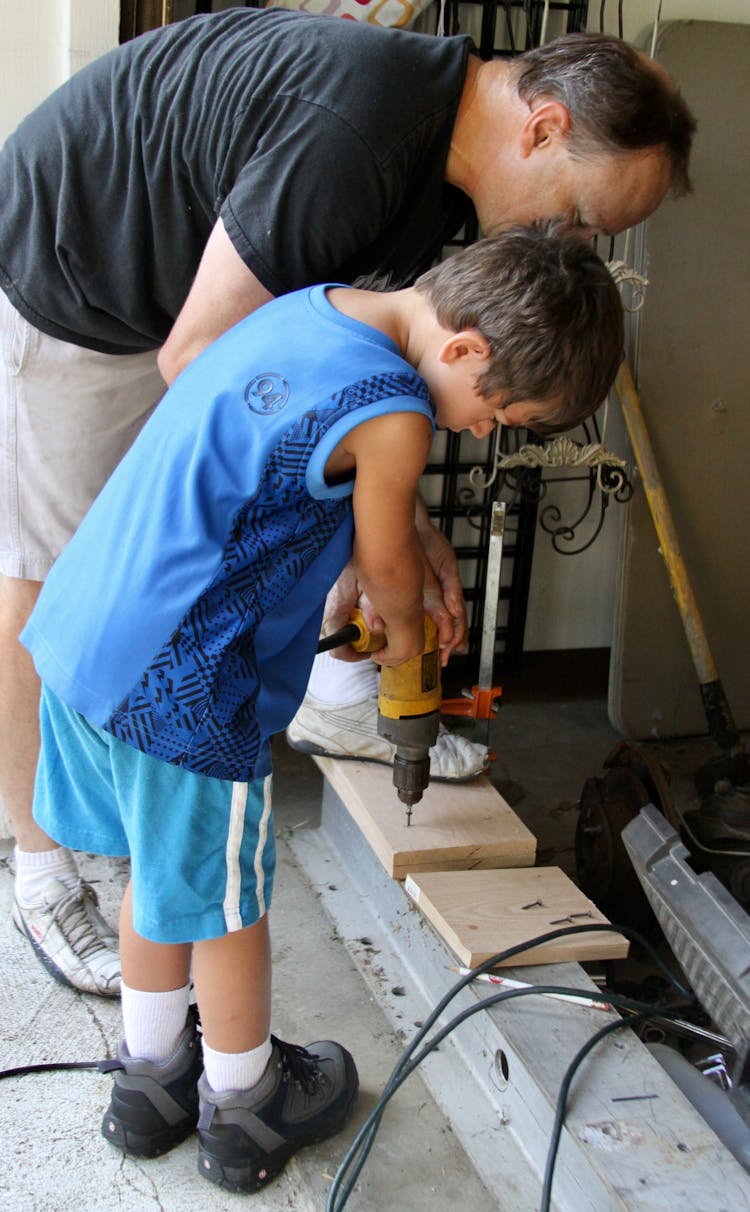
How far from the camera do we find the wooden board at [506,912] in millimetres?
1872

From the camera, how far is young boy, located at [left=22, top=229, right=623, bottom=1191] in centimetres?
132

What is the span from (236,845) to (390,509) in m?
0.50

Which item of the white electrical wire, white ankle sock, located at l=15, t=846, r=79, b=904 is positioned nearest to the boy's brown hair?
white ankle sock, located at l=15, t=846, r=79, b=904

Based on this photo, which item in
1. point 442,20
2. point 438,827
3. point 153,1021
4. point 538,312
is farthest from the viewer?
point 442,20

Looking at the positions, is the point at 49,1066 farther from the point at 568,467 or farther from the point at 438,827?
the point at 568,467

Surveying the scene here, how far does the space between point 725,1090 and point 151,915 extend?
98cm

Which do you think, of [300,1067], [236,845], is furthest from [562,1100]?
[236,845]

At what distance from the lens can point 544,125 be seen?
5.10ft

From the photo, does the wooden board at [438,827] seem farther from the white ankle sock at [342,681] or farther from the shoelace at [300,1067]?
the shoelace at [300,1067]

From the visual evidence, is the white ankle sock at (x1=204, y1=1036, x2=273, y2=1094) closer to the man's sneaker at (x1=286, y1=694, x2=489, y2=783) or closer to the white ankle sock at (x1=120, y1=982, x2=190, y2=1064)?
the white ankle sock at (x1=120, y1=982, x2=190, y2=1064)

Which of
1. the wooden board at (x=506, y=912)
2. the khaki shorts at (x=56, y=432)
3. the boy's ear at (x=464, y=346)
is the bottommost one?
the wooden board at (x=506, y=912)

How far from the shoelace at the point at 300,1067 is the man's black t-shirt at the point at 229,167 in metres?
1.16

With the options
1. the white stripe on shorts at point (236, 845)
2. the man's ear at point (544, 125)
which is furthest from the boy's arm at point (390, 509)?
the man's ear at point (544, 125)

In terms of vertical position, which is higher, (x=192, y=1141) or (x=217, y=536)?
(x=217, y=536)
